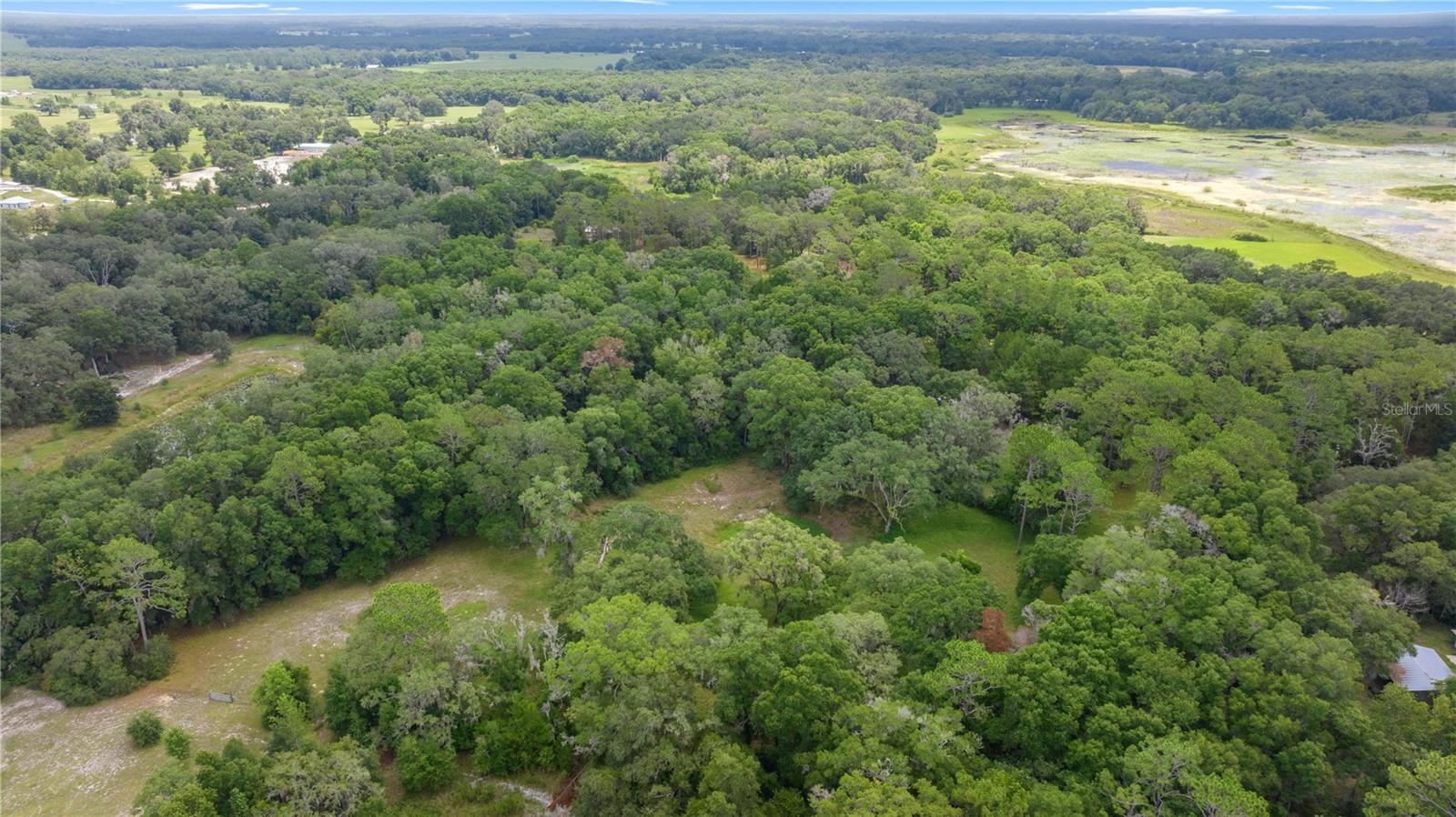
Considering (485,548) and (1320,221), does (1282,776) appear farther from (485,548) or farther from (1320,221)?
(1320,221)

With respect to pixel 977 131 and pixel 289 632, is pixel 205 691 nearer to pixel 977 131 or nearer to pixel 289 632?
pixel 289 632

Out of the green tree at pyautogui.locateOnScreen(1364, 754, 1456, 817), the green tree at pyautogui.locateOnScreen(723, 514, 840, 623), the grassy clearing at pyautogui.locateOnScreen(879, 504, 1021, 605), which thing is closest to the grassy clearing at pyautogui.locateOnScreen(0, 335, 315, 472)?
the green tree at pyautogui.locateOnScreen(723, 514, 840, 623)

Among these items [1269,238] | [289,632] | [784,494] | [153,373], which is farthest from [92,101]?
[1269,238]

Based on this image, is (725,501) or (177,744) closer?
(177,744)

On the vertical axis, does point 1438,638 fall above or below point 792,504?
below

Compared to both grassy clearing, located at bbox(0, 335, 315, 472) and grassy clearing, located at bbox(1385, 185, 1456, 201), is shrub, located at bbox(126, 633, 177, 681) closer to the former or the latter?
grassy clearing, located at bbox(0, 335, 315, 472)

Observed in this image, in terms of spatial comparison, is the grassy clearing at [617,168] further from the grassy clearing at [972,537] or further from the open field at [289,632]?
the grassy clearing at [972,537]

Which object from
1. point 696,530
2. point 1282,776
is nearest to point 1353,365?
point 1282,776
